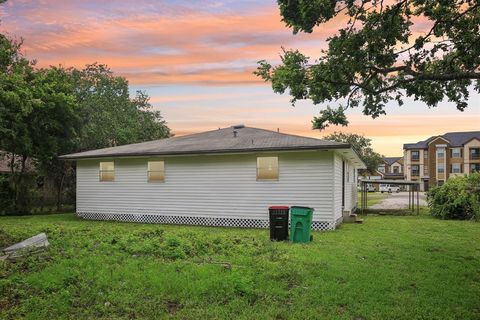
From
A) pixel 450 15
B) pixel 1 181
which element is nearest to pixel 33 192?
pixel 1 181

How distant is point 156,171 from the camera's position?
1731 centimetres

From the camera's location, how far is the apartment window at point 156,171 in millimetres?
17156

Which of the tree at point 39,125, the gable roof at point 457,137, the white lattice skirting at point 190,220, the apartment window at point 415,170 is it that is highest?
the gable roof at point 457,137

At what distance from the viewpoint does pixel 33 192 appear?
74.7 ft

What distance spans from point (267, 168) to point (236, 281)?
900cm

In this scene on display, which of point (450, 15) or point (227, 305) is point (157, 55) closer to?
point (450, 15)

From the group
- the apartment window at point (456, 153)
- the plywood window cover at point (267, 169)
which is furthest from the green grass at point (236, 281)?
the apartment window at point (456, 153)

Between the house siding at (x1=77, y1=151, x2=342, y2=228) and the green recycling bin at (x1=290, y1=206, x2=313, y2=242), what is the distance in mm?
3129

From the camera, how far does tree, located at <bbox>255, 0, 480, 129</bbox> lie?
846 cm

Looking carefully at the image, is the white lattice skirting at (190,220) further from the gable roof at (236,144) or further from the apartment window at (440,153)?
the apartment window at (440,153)

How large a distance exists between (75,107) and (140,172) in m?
8.80

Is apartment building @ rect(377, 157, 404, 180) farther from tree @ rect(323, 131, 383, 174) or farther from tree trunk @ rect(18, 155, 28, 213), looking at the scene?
tree trunk @ rect(18, 155, 28, 213)

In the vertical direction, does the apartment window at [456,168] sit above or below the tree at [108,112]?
A: below

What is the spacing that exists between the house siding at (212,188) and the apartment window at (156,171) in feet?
0.70
